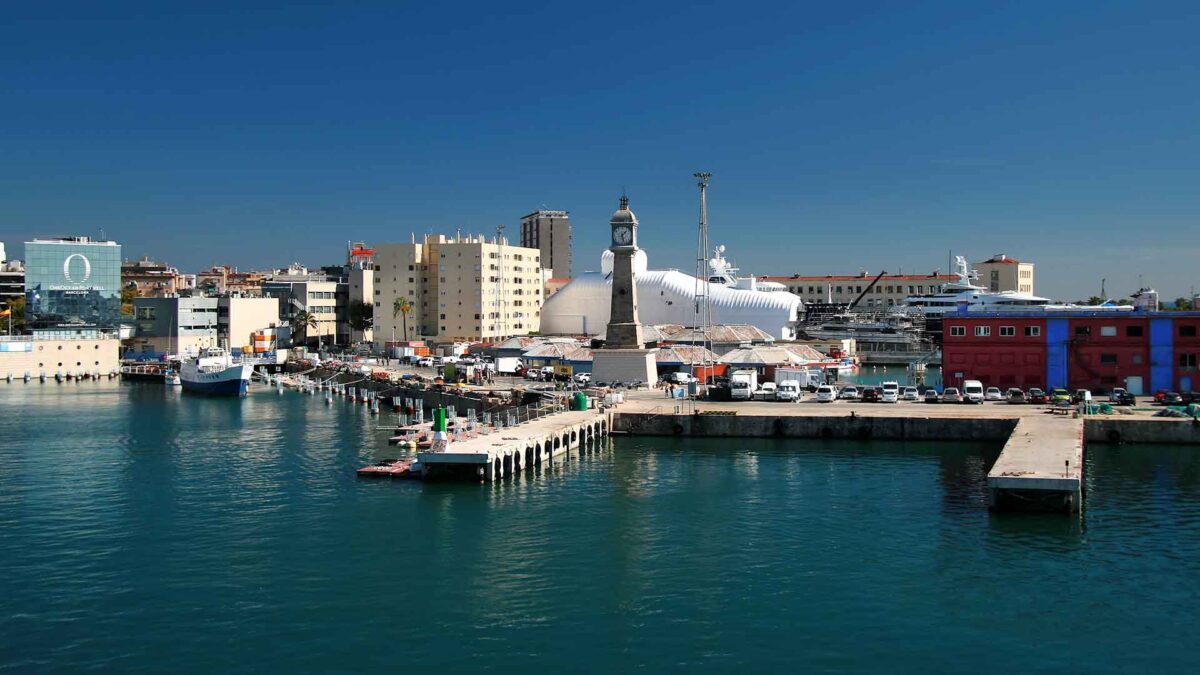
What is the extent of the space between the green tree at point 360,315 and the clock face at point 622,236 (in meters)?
75.2

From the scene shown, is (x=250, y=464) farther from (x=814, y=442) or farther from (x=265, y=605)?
(x=814, y=442)

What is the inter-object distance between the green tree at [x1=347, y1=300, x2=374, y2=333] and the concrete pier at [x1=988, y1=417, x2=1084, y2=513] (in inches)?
4308

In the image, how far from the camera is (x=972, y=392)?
58.3 metres

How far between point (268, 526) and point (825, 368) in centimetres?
5896

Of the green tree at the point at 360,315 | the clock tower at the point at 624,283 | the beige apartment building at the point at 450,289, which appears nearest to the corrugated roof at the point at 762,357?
the clock tower at the point at 624,283

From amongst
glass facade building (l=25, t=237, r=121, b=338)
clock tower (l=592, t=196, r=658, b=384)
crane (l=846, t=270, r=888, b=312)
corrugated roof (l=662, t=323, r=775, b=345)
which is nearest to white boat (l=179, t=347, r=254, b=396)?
glass facade building (l=25, t=237, r=121, b=338)

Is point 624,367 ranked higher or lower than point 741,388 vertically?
higher

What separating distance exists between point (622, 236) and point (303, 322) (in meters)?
77.3

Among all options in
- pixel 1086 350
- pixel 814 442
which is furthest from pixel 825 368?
pixel 814 442

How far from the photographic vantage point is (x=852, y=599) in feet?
81.4

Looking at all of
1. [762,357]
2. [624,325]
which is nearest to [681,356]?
[762,357]

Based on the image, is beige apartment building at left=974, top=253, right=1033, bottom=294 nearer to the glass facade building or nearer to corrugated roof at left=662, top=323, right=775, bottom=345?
corrugated roof at left=662, top=323, right=775, bottom=345

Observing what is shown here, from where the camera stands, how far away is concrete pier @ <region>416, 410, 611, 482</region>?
39.5 metres

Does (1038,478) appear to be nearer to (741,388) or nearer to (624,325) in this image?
(741,388)
